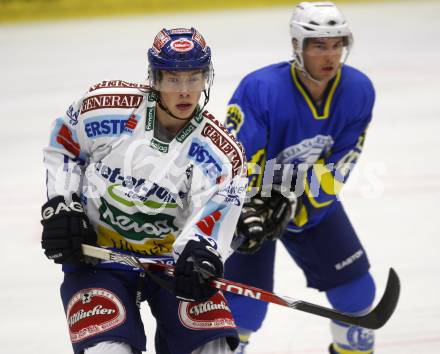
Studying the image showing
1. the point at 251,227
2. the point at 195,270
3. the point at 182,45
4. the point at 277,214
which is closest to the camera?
the point at 195,270

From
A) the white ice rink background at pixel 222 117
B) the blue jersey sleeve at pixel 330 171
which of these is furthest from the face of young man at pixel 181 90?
the white ice rink background at pixel 222 117

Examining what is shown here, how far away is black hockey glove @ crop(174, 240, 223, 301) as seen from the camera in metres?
2.45

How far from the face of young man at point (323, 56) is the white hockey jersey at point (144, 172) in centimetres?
81

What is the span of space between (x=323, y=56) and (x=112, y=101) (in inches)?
39.7

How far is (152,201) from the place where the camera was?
105 inches

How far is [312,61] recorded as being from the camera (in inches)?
132

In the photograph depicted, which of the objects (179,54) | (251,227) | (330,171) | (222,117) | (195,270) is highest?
(179,54)

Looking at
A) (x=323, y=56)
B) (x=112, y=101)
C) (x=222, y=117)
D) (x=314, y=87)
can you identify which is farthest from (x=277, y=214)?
(x=222, y=117)

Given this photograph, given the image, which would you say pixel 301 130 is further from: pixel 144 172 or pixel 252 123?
pixel 144 172

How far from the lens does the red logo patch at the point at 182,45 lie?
254cm

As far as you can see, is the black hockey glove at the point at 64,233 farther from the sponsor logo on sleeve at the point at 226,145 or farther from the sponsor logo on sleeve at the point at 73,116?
the sponsor logo on sleeve at the point at 226,145

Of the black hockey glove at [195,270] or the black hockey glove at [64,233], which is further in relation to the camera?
the black hockey glove at [64,233]
